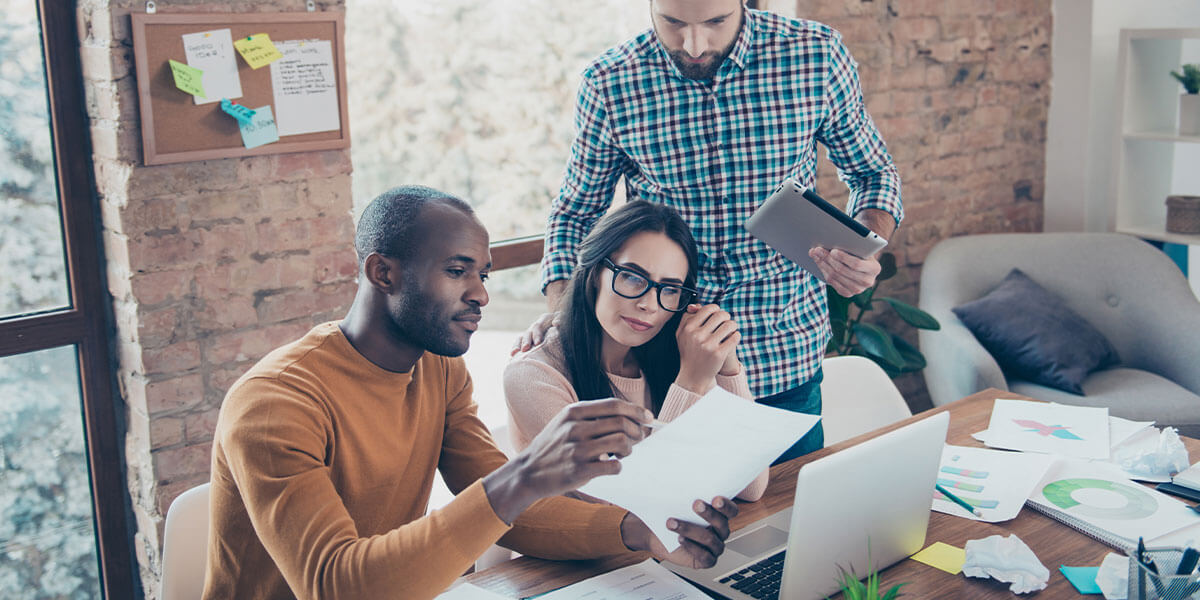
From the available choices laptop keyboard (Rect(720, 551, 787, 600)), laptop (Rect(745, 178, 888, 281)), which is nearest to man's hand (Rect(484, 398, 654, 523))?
laptop keyboard (Rect(720, 551, 787, 600))

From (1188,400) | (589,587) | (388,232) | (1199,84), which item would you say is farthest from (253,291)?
(1199,84)

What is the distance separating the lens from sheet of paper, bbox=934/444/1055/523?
169 cm

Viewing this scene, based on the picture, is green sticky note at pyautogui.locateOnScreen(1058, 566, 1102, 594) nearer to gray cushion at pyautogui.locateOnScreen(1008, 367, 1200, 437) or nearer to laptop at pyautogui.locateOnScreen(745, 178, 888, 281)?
laptop at pyautogui.locateOnScreen(745, 178, 888, 281)

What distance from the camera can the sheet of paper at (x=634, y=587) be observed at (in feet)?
4.61

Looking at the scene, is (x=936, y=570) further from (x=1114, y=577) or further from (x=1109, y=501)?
(x=1109, y=501)

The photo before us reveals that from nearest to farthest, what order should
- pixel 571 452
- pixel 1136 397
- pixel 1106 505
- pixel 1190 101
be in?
1. pixel 571 452
2. pixel 1106 505
3. pixel 1136 397
4. pixel 1190 101

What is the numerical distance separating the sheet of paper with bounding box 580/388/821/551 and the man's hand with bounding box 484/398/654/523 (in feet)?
0.09

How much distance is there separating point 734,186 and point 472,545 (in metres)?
1.14

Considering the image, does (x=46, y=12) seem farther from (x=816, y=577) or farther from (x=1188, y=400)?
(x=1188, y=400)

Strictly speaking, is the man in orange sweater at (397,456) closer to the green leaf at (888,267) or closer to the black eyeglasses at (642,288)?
the black eyeglasses at (642,288)

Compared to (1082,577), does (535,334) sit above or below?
above

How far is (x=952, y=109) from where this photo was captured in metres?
3.72

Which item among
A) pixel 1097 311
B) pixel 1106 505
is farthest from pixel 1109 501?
pixel 1097 311

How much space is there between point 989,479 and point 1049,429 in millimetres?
325
